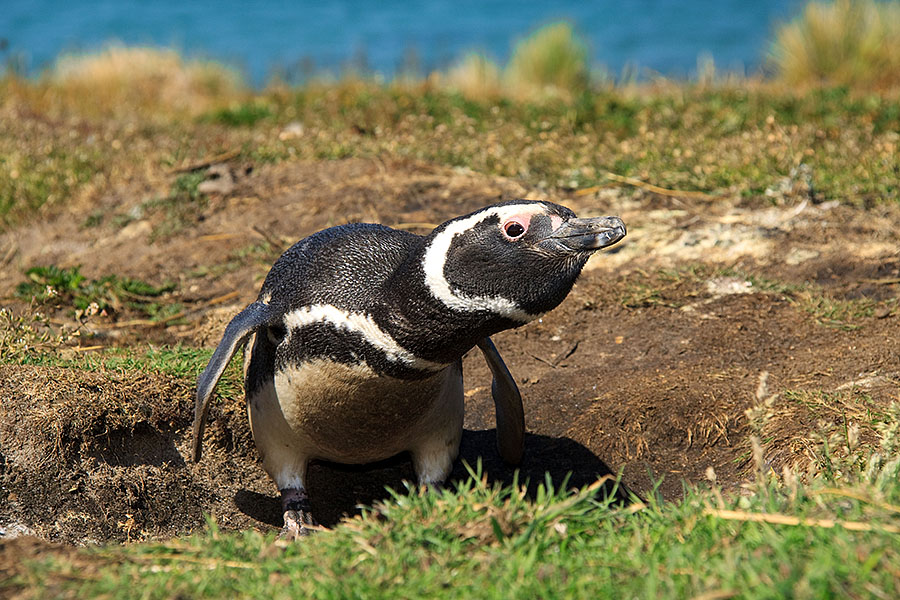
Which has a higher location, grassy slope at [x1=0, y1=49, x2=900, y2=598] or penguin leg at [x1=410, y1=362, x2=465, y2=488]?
grassy slope at [x1=0, y1=49, x2=900, y2=598]

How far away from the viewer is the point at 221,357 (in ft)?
10.5

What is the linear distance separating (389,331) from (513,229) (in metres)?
0.50

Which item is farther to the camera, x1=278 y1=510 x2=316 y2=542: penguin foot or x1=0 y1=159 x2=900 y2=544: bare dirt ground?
x1=0 y1=159 x2=900 y2=544: bare dirt ground

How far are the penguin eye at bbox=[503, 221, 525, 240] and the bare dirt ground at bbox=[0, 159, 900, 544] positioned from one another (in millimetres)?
1484

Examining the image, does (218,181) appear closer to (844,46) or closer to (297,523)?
(297,523)

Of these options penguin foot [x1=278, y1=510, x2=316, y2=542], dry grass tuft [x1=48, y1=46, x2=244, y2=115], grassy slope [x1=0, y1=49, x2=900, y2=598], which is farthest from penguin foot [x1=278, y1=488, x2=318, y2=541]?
dry grass tuft [x1=48, y1=46, x2=244, y2=115]

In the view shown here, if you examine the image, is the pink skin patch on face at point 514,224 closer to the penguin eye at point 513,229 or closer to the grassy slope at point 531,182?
the penguin eye at point 513,229

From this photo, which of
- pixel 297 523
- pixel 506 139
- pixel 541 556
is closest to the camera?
pixel 541 556

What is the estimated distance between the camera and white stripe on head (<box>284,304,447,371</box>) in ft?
9.72

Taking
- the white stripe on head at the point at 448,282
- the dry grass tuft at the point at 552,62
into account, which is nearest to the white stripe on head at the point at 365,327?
the white stripe on head at the point at 448,282

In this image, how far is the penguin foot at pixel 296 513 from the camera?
11.4 ft

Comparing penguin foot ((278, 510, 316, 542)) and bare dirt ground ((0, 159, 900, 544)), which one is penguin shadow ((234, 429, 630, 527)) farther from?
penguin foot ((278, 510, 316, 542))

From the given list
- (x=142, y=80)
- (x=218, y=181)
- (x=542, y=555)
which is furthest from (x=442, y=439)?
(x=142, y=80)

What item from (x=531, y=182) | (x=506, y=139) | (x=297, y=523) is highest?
(x=506, y=139)
